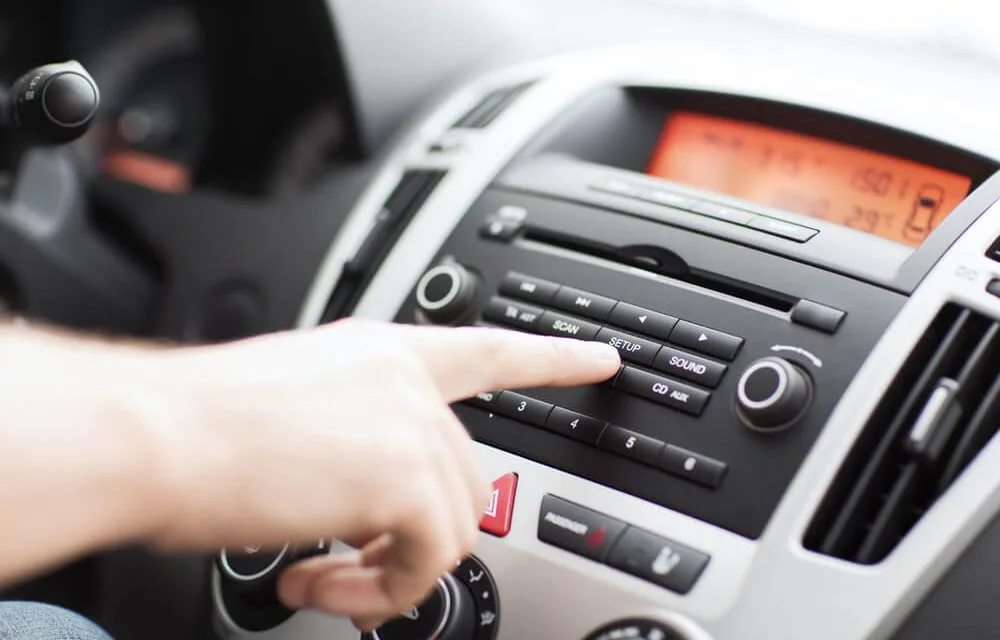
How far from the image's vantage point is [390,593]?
51 centimetres

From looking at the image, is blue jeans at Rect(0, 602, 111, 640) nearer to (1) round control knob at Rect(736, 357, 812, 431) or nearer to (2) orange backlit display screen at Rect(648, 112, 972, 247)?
(1) round control knob at Rect(736, 357, 812, 431)

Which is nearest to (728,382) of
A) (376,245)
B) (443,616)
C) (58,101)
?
(443,616)

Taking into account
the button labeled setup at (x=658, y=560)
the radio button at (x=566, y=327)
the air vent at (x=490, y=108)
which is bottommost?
the button labeled setup at (x=658, y=560)

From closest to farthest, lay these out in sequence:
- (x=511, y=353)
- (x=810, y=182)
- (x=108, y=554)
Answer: (x=511, y=353)
(x=810, y=182)
(x=108, y=554)

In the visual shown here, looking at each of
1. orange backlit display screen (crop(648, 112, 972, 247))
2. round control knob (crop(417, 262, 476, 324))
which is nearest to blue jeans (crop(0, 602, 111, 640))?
round control knob (crop(417, 262, 476, 324))

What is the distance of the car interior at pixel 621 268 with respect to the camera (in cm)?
64

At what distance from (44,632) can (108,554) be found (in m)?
0.47

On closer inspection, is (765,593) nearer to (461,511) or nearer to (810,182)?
(461,511)

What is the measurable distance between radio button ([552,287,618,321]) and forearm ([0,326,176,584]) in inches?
14.7

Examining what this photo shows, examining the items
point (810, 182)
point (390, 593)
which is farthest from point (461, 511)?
point (810, 182)

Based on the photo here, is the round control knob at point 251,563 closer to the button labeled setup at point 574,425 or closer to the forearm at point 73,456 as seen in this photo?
the button labeled setup at point 574,425

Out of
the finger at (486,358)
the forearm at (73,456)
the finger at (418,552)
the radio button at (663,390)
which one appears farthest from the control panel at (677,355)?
the forearm at (73,456)

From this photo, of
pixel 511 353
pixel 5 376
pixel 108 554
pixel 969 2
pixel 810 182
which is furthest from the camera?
pixel 108 554

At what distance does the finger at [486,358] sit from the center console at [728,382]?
0.12 meters
